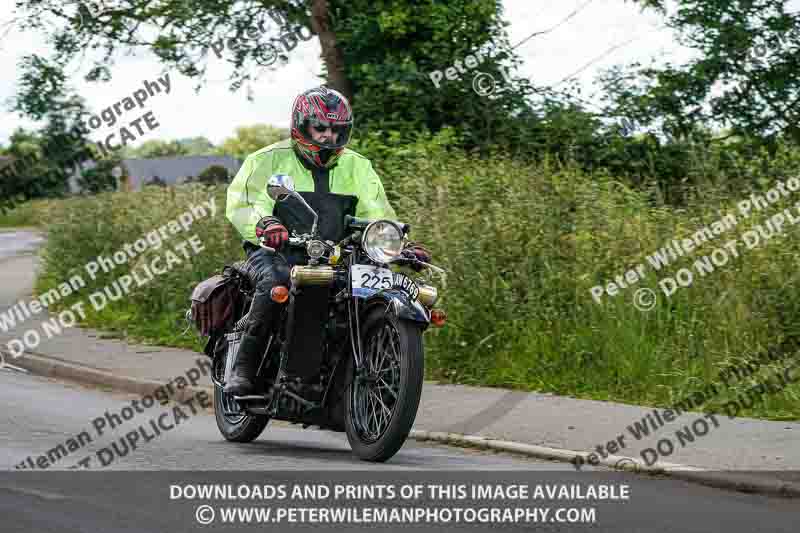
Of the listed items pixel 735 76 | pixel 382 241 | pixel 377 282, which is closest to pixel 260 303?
pixel 377 282

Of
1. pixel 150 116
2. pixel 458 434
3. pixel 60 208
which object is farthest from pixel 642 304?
pixel 60 208

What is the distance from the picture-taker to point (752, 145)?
15672 millimetres

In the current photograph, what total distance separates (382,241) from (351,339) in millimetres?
658

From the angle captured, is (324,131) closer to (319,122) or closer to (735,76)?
(319,122)

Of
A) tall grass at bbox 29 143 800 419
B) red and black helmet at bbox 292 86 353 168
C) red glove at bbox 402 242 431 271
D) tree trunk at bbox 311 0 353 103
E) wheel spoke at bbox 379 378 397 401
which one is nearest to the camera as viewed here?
wheel spoke at bbox 379 378 397 401

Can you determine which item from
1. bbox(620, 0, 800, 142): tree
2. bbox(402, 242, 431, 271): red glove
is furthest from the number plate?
bbox(620, 0, 800, 142): tree

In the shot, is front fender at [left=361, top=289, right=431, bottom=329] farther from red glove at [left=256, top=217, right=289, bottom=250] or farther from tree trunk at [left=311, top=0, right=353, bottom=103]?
tree trunk at [left=311, top=0, right=353, bottom=103]

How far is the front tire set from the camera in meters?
8.76

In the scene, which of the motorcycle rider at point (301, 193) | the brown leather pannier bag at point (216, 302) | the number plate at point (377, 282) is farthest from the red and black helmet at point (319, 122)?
the brown leather pannier bag at point (216, 302)

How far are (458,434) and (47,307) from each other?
41.8 ft

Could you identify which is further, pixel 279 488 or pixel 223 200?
pixel 223 200

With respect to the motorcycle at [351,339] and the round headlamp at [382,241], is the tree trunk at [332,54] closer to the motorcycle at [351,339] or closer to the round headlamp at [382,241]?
the motorcycle at [351,339]

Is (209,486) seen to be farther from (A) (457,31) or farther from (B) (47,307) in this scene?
(B) (47,307)

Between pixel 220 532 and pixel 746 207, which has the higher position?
pixel 746 207
